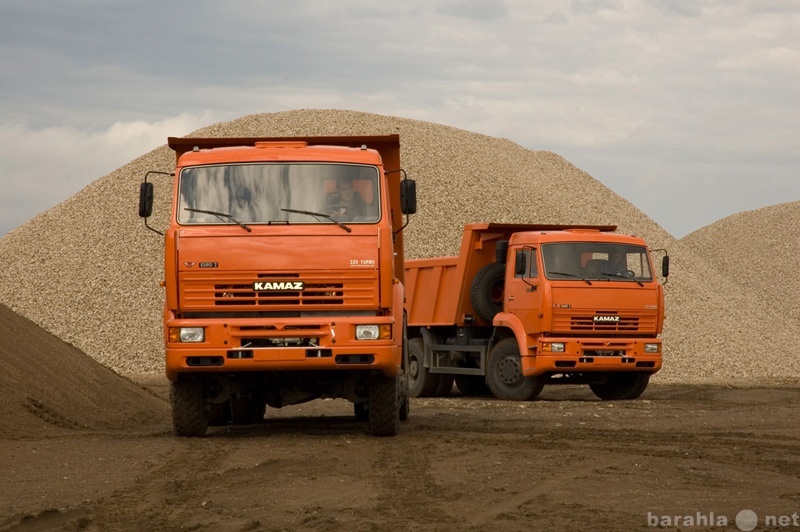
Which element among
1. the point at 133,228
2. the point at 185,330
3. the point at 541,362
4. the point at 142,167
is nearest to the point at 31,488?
the point at 185,330

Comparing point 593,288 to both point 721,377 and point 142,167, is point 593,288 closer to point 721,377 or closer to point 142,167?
point 721,377

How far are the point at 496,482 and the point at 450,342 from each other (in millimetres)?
14730

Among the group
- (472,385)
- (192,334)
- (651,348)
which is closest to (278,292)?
(192,334)

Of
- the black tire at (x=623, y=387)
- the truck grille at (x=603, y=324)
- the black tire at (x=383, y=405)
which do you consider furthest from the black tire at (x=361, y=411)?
the black tire at (x=623, y=387)

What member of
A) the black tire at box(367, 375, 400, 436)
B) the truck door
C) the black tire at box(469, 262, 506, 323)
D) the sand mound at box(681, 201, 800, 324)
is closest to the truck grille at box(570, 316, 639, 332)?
the truck door

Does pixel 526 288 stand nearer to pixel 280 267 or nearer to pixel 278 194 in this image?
pixel 278 194

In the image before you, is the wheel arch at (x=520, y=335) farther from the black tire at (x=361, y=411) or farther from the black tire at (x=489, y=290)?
the black tire at (x=361, y=411)

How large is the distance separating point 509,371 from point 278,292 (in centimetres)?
1085

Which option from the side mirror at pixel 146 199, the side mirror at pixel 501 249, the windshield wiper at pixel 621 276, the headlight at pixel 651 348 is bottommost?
the headlight at pixel 651 348

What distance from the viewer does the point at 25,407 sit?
16.7 meters

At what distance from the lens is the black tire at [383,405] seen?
527 inches

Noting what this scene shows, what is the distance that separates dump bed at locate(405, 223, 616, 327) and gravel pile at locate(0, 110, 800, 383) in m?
14.4

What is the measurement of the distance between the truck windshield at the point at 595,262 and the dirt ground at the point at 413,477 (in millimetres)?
4812

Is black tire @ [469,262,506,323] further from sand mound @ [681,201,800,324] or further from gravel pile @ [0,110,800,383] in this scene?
sand mound @ [681,201,800,324]
